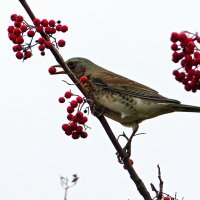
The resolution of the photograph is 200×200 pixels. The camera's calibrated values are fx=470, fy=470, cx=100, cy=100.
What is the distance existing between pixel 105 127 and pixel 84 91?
0.98 ft

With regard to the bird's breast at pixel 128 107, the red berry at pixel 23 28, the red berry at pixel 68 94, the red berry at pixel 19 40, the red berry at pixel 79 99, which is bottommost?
the red berry at pixel 79 99

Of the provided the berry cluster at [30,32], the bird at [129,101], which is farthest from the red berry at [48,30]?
the bird at [129,101]

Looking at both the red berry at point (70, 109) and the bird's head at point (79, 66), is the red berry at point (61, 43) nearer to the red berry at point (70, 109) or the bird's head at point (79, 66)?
the red berry at point (70, 109)

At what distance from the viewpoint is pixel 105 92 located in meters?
5.46

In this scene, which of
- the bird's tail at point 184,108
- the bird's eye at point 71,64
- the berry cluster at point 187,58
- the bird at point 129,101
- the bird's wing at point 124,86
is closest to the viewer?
the berry cluster at point 187,58

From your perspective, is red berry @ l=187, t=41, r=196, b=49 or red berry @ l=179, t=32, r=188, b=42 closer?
red berry @ l=187, t=41, r=196, b=49

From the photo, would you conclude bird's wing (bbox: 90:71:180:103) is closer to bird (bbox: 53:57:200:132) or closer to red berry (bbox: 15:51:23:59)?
bird (bbox: 53:57:200:132)

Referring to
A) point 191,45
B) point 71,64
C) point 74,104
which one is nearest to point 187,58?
point 191,45

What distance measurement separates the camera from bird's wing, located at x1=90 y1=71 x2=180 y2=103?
5.50m

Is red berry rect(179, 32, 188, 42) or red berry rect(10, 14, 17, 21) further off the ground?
red berry rect(10, 14, 17, 21)

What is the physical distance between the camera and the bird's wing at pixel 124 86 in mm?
5500

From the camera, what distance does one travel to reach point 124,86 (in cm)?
575

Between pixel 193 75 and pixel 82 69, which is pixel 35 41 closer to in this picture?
pixel 193 75

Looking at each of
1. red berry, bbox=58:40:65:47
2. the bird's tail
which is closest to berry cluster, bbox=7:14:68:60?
red berry, bbox=58:40:65:47
